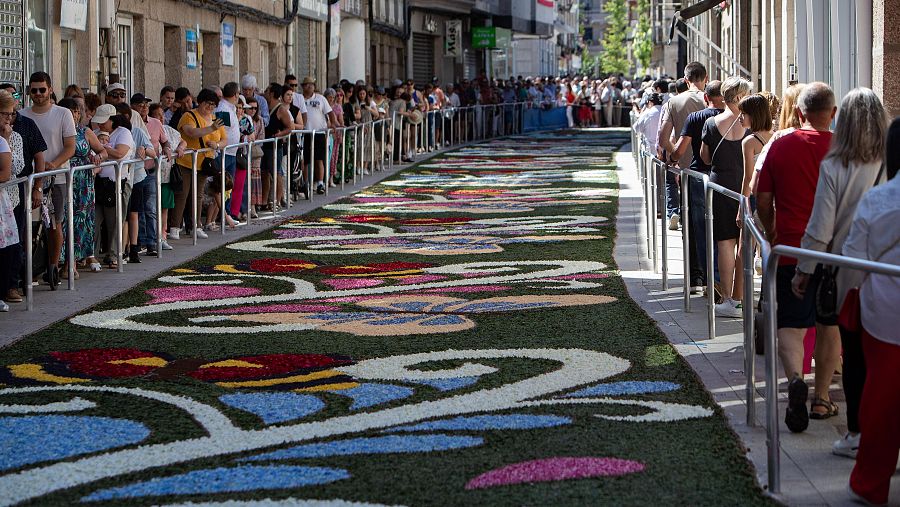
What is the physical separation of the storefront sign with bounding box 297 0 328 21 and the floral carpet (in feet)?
73.1

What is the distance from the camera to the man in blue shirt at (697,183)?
11531 mm

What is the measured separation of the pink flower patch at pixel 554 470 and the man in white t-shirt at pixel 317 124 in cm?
1707

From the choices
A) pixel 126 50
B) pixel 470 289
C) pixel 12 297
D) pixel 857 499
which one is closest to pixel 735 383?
pixel 857 499

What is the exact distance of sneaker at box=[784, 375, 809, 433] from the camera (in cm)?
669

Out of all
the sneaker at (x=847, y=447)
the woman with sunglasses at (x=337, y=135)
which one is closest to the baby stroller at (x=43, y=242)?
the sneaker at (x=847, y=447)

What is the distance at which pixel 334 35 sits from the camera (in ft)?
129

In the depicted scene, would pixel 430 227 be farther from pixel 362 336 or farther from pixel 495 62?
pixel 495 62

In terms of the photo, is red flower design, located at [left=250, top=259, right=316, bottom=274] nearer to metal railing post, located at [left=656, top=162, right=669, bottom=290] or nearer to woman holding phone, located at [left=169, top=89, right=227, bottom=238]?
woman holding phone, located at [left=169, top=89, right=227, bottom=238]

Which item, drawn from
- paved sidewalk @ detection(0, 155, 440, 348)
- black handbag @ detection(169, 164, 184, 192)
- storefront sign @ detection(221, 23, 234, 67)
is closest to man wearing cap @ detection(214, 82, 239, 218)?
paved sidewalk @ detection(0, 155, 440, 348)

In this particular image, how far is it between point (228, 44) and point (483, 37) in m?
33.8

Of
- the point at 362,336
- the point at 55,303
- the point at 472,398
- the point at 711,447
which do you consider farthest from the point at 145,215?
the point at 711,447

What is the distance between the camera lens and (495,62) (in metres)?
73.2

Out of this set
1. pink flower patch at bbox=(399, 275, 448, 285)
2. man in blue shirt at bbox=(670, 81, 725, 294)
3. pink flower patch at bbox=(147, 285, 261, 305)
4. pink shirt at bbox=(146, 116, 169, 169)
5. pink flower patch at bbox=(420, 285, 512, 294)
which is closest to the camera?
man in blue shirt at bbox=(670, 81, 725, 294)

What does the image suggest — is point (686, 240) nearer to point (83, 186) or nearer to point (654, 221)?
point (654, 221)
